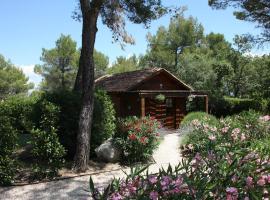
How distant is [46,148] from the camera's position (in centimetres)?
978

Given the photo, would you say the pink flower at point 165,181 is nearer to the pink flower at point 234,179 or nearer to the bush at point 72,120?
the pink flower at point 234,179

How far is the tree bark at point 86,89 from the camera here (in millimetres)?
10523

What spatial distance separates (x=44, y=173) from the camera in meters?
9.67

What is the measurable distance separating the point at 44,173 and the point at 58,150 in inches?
28.0

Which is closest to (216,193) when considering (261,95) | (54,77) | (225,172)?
(225,172)

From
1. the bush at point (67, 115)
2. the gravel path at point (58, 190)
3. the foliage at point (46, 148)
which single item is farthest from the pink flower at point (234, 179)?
the bush at point (67, 115)

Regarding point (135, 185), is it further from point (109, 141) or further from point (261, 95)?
point (261, 95)

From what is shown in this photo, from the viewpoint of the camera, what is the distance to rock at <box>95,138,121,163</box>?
1137cm

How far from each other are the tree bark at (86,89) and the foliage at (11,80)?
126 ft

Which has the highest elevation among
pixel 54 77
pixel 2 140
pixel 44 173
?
pixel 54 77

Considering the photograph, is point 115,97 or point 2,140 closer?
point 2,140

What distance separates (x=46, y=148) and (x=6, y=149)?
3.54 ft

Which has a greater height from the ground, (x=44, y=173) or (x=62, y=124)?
(x=62, y=124)

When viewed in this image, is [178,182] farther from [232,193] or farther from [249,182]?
[249,182]
